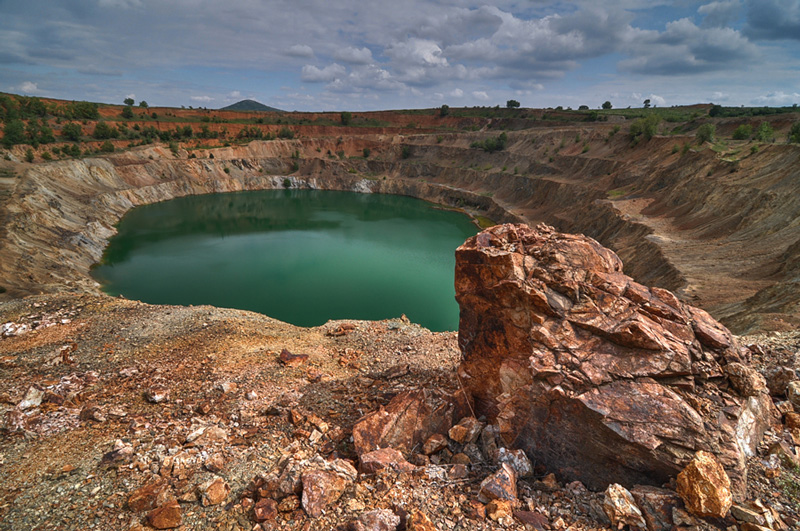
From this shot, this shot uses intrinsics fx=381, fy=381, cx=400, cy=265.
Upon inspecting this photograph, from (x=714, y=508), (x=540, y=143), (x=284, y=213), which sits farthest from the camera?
(x=540, y=143)

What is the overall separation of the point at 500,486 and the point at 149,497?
22.3 ft

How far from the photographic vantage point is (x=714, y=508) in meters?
5.48

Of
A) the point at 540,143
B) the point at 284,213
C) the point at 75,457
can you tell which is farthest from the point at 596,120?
the point at 75,457

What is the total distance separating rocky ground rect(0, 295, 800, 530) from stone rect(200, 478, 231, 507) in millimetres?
23

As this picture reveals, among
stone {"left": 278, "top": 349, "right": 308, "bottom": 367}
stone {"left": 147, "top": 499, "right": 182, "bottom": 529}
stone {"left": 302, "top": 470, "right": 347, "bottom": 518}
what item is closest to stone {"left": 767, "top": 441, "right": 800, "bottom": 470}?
stone {"left": 302, "top": 470, "right": 347, "bottom": 518}

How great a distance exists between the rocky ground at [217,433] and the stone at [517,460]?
0.24 m

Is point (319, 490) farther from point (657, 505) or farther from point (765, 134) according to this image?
point (765, 134)

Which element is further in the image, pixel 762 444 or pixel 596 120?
pixel 596 120

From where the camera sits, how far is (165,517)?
6.99 m

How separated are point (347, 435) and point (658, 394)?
7.04 meters

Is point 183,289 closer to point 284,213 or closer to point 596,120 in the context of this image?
point 284,213

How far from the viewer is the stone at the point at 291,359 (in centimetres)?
1407

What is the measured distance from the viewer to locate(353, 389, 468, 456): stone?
898 centimetres

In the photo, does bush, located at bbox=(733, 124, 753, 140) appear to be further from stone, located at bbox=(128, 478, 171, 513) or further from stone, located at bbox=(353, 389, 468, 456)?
stone, located at bbox=(128, 478, 171, 513)
